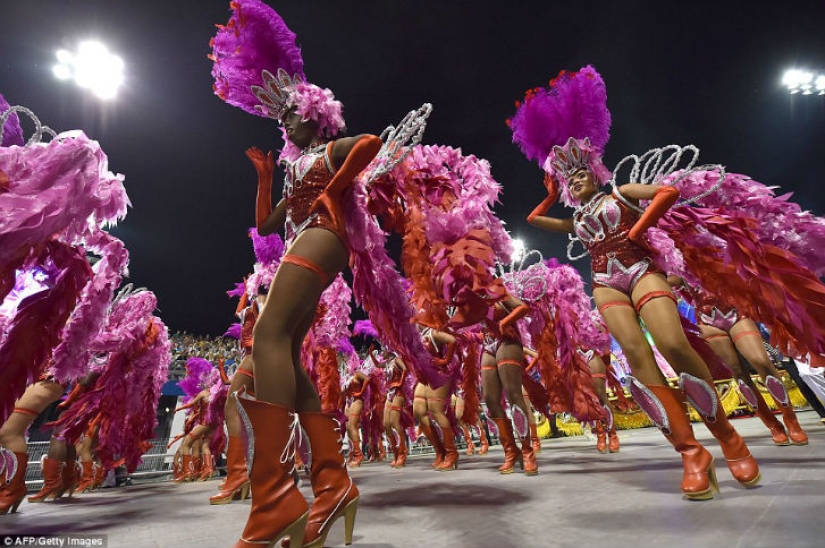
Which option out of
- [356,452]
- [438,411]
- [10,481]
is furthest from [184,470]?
[438,411]

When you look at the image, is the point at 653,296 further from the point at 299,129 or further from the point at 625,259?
the point at 299,129

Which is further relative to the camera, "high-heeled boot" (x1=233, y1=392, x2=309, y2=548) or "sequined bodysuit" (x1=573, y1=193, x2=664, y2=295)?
"sequined bodysuit" (x1=573, y1=193, x2=664, y2=295)

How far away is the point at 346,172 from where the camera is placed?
1.85 meters

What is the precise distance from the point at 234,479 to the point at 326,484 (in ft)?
6.87

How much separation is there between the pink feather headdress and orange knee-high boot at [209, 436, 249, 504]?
248 cm

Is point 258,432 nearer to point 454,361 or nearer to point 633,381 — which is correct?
point 633,381

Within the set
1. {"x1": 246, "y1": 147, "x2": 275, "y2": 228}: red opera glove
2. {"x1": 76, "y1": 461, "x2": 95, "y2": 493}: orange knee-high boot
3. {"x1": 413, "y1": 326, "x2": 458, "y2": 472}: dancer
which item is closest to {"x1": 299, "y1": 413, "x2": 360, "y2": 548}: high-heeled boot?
{"x1": 246, "y1": 147, "x2": 275, "y2": 228}: red opera glove

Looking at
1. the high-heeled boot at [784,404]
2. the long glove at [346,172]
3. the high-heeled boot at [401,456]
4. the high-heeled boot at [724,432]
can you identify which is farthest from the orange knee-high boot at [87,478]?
the high-heeled boot at [784,404]

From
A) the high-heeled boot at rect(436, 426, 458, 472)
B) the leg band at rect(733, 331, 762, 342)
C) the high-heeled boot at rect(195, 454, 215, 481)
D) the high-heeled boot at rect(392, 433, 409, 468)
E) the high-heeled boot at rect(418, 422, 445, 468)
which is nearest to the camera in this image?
the leg band at rect(733, 331, 762, 342)

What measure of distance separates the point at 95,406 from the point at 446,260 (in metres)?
4.25

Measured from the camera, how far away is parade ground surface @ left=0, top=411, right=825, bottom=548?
4.79 ft

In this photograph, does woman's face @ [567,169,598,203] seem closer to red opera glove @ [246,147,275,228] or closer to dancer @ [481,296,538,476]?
dancer @ [481,296,538,476]

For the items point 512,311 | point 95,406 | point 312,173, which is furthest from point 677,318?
point 95,406

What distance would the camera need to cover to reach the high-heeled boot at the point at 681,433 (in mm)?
1939
